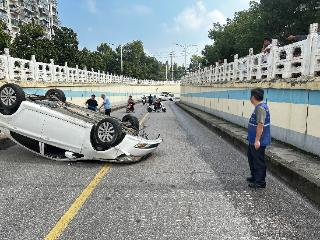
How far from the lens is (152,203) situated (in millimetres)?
5348

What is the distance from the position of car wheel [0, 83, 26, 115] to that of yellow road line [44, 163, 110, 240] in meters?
2.53

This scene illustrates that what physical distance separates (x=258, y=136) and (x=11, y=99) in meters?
5.48

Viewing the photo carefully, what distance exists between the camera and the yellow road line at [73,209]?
Result: 13.9 feet

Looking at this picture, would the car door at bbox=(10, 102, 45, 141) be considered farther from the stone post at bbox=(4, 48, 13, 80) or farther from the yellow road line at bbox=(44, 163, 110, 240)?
the stone post at bbox=(4, 48, 13, 80)

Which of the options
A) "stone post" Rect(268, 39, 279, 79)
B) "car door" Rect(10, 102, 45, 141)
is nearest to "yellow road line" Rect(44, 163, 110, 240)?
"car door" Rect(10, 102, 45, 141)

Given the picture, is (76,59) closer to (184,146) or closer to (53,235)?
(184,146)

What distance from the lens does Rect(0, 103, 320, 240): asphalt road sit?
4.36 meters

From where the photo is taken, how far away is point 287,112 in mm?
9086

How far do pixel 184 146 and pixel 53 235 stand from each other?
22.5 ft

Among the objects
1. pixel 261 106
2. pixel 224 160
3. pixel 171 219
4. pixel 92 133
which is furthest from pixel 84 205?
pixel 224 160

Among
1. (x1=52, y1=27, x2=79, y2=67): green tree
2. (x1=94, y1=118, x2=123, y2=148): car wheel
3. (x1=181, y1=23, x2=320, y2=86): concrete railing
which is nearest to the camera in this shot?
(x1=94, y1=118, x2=123, y2=148): car wheel

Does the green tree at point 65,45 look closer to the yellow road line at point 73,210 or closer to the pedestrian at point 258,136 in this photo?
the yellow road line at point 73,210

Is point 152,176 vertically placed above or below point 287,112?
below

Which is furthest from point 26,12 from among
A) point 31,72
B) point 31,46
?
point 31,72
